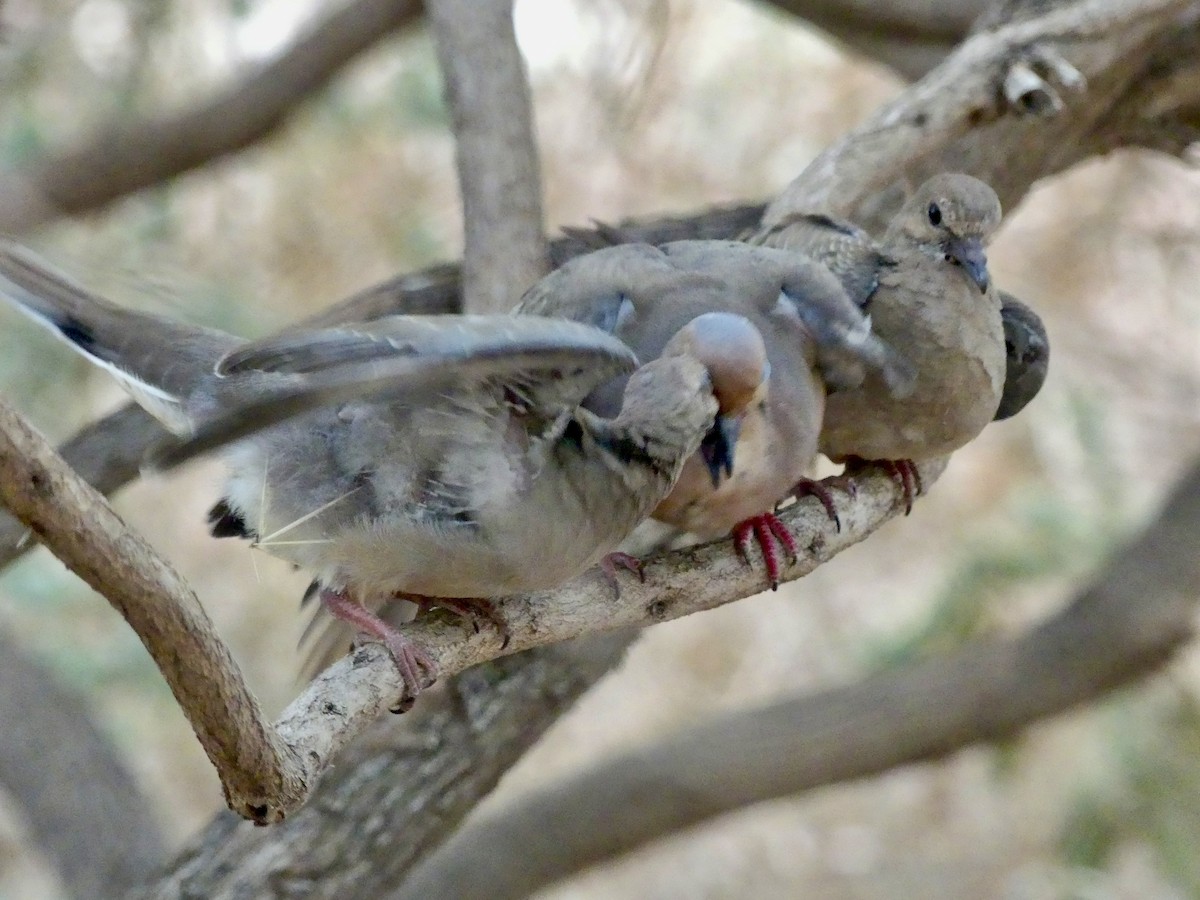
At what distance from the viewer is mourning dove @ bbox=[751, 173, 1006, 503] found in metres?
2.17

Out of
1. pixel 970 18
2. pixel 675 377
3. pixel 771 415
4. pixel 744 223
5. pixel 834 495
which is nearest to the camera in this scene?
pixel 675 377

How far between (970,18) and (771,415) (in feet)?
7.38

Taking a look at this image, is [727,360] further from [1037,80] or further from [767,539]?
[1037,80]

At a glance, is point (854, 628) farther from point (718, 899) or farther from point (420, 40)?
point (420, 40)

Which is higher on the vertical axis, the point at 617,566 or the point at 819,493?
the point at 617,566

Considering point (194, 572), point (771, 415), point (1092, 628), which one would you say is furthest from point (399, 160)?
point (771, 415)

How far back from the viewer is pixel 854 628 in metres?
5.92

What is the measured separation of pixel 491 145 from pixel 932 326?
4.05 feet

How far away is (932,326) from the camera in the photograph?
2178mm

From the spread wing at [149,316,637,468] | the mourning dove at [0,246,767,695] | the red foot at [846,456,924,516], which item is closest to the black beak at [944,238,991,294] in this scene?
the red foot at [846,456,924,516]

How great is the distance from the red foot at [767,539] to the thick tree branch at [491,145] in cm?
88

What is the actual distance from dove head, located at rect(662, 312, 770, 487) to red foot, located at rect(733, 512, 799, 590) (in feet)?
0.79

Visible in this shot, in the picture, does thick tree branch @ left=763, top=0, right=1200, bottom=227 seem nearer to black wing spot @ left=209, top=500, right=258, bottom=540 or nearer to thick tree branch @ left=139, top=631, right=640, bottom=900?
thick tree branch @ left=139, top=631, right=640, bottom=900

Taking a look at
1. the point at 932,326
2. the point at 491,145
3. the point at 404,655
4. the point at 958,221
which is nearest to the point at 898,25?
the point at 491,145
